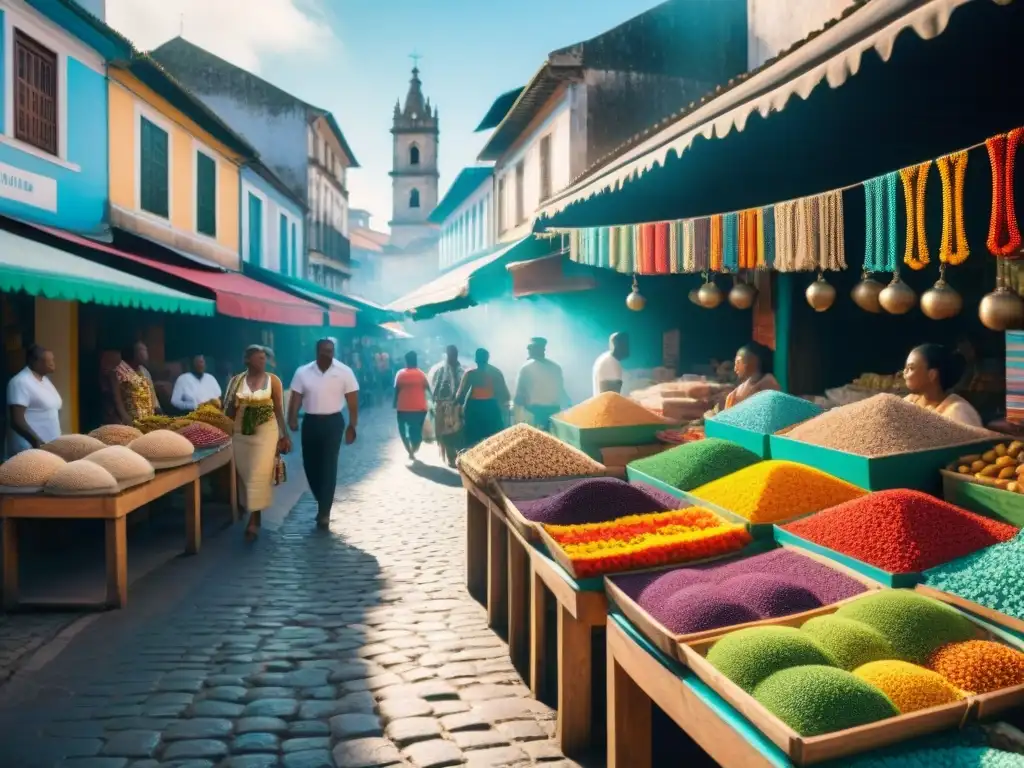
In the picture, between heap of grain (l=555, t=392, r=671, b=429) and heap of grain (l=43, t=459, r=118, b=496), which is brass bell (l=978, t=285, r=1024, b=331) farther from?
heap of grain (l=43, t=459, r=118, b=496)

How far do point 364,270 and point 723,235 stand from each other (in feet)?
240

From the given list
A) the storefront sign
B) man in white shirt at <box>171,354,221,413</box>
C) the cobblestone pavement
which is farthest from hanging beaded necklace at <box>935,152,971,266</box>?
the storefront sign

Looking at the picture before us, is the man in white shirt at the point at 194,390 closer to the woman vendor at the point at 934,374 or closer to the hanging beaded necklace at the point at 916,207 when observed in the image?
the woman vendor at the point at 934,374

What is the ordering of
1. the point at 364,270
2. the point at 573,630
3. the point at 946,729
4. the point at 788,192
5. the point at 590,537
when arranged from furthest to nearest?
the point at 364,270 < the point at 788,192 < the point at 590,537 < the point at 573,630 < the point at 946,729

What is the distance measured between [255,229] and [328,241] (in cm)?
1382

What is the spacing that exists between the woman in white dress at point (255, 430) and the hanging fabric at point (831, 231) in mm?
4876

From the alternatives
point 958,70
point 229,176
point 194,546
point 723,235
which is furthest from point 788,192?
point 229,176

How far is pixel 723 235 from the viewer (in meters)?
6.48

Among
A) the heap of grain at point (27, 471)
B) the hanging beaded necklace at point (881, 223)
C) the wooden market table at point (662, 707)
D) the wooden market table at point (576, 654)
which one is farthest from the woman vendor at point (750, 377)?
the heap of grain at point (27, 471)

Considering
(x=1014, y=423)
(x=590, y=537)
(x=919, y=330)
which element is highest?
(x=919, y=330)

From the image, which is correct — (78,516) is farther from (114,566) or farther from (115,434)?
(115,434)

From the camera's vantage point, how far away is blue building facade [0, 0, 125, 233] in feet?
32.4

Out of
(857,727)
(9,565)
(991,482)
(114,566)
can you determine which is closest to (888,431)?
(991,482)

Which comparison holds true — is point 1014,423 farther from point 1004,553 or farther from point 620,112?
point 620,112
